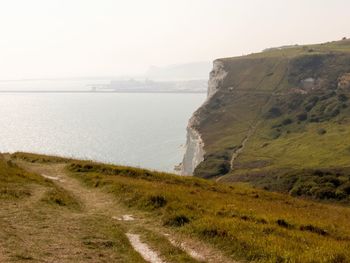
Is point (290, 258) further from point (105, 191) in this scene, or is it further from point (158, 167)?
point (158, 167)

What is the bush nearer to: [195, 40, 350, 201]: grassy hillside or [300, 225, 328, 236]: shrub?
[195, 40, 350, 201]: grassy hillside

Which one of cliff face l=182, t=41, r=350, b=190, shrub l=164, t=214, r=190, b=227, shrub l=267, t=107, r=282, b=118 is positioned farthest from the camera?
shrub l=267, t=107, r=282, b=118

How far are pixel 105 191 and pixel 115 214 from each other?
6858 millimetres

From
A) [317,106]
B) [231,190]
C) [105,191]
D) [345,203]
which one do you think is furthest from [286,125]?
[105,191]

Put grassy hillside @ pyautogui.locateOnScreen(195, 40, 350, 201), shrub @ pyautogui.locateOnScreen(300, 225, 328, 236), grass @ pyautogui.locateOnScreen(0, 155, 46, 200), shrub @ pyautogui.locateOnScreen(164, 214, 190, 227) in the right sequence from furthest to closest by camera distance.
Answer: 1. grassy hillside @ pyautogui.locateOnScreen(195, 40, 350, 201)
2. grass @ pyautogui.locateOnScreen(0, 155, 46, 200)
3. shrub @ pyautogui.locateOnScreen(300, 225, 328, 236)
4. shrub @ pyautogui.locateOnScreen(164, 214, 190, 227)

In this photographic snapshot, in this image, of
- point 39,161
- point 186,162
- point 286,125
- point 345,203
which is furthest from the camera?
point 186,162

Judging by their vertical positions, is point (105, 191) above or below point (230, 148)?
above

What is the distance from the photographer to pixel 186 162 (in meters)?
188

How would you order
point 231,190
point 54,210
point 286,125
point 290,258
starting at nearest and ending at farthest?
1. point 290,258
2. point 54,210
3. point 231,190
4. point 286,125

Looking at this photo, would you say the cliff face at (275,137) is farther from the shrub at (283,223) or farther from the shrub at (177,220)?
the shrub at (177,220)

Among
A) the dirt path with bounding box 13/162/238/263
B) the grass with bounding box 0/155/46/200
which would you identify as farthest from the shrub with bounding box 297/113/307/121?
the dirt path with bounding box 13/162/238/263

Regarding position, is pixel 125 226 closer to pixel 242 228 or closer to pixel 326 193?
pixel 242 228

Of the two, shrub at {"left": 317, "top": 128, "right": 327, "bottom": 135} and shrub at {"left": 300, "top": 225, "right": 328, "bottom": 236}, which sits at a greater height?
shrub at {"left": 300, "top": 225, "right": 328, "bottom": 236}

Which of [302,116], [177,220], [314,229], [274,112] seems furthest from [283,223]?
[274,112]
